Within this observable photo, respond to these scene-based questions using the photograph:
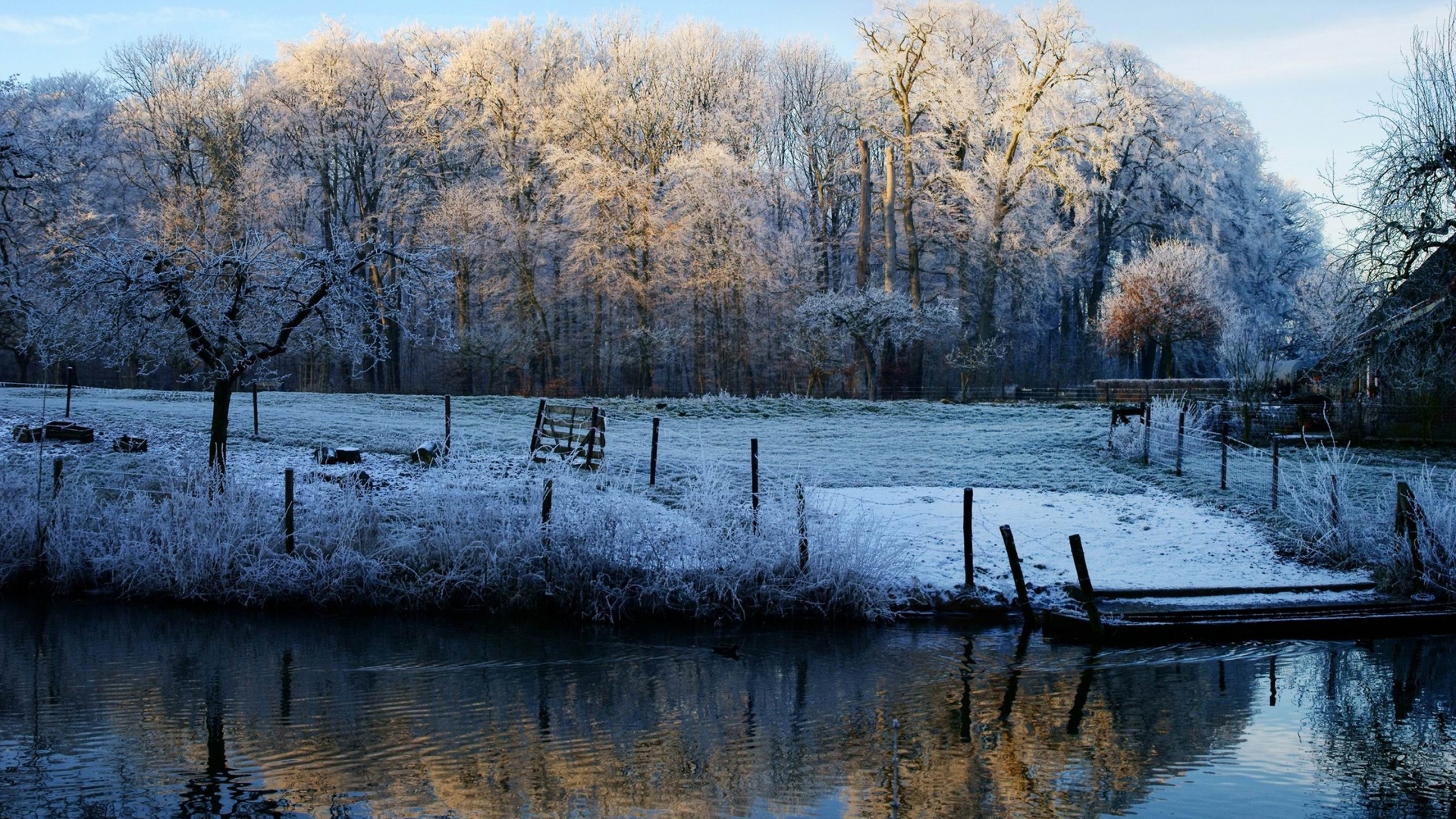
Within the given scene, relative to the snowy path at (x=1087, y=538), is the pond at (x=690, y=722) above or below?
below

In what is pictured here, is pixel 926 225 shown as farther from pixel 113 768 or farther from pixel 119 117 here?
pixel 113 768

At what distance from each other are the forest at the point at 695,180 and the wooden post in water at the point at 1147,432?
1187 cm

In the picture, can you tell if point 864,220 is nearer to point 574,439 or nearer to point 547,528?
point 574,439

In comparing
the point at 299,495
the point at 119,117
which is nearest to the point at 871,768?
the point at 299,495

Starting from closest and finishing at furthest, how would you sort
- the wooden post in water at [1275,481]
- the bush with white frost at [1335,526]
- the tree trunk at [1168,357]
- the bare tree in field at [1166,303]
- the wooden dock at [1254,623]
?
the wooden dock at [1254,623], the bush with white frost at [1335,526], the wooden post in water at [1275,481], the bare tree in field at [1166,303], the tree trunk at [1168,357]

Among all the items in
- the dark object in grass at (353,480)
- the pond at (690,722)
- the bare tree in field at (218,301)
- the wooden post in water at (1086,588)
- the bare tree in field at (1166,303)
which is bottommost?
the pond at (690,722)

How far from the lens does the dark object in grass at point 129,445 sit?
21125 millimetres

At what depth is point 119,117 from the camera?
39500mm

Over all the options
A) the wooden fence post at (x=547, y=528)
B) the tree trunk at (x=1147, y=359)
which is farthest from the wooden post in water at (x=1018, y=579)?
the tree trunk at (x=1147, y=359)

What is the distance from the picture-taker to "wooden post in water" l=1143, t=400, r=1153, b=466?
23438 mm

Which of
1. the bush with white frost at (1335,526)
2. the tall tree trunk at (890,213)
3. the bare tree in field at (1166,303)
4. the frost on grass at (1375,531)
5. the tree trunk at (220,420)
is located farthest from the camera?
the bare tree in field at (1166,303)

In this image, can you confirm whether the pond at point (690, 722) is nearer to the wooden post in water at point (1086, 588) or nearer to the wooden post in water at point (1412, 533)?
the wooden post in water at point (1086, 588)

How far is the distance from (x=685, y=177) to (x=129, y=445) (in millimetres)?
22164

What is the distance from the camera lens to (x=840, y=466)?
73.5 feet
